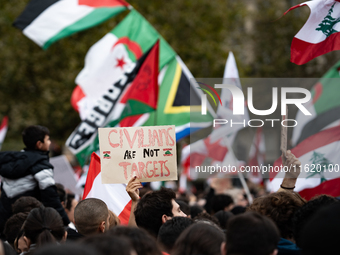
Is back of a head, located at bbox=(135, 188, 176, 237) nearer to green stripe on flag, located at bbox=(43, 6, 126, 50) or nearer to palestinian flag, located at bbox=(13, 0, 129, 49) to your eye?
palestinian flag, located at bbox=(13, 0, 129, 49)

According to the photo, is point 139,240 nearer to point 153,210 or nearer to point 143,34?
point 153,210

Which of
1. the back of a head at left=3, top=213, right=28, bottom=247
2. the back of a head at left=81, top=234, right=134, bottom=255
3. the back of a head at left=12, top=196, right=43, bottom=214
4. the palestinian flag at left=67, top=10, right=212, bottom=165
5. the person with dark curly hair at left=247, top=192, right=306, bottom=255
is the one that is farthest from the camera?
the palestinian flag at left=67, top=10, right=212, bottom=165

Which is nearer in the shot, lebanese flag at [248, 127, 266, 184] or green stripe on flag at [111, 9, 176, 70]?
lebanese flag at [248, 127, 266, 184]

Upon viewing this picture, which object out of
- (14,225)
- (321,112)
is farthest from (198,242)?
(321,112)

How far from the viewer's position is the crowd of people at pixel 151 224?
2.09 metres

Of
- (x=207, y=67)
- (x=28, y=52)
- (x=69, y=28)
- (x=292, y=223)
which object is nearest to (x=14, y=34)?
(x=28, y=52)

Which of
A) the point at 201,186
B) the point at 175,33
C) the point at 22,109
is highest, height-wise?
the point at 175,33

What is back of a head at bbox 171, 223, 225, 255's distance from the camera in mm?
2633

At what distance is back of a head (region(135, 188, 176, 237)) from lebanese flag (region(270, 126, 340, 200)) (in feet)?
5.37

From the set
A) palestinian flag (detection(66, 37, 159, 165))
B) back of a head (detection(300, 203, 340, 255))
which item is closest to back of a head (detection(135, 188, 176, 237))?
back of a head (detection(300, 203, 340, 255))

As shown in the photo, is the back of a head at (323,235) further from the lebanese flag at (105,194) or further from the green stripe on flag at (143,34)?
the green stripe on flag at (143,34)

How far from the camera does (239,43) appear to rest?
25.7 m

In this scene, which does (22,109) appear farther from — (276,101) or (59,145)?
(276,101)

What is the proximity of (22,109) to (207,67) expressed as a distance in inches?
342
